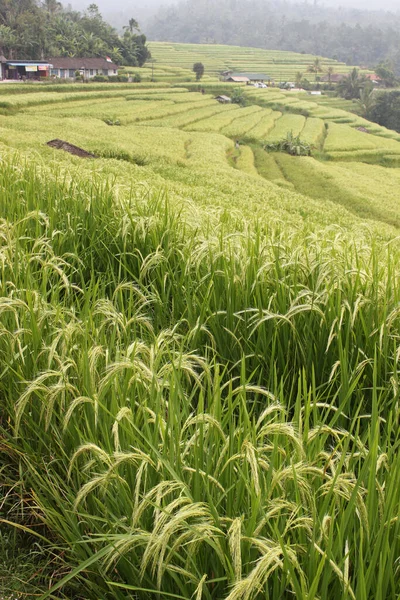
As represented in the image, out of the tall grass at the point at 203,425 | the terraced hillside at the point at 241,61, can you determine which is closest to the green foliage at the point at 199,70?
the terraced hillside at the point at 241,61

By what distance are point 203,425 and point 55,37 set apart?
81627 mm

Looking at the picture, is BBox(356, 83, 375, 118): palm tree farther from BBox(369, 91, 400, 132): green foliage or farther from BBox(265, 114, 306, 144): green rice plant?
BBox(265, 114, 306, 144): green rice plant

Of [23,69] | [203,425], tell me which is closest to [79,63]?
[23,69]

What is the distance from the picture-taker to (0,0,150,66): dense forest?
65188 millimetres

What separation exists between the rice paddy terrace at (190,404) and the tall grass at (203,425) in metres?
0.01

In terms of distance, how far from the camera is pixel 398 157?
4516 centimetres

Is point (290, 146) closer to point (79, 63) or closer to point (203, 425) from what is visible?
point (79, 63)

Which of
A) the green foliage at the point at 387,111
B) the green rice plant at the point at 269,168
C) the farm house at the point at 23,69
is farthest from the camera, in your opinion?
the green foliage at the point at 387,111

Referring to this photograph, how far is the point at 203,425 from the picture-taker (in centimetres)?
166

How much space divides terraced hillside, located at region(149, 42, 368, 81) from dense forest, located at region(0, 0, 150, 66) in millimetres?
13392

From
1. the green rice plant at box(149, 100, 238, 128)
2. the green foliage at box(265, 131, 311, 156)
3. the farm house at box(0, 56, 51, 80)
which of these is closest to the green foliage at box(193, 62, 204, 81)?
the green rice plant at box(149, 100, 238, 128)

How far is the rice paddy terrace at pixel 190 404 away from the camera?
1426 millimetres


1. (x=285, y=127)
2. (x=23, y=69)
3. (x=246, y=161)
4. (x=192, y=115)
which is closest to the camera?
(x=246, y=161)

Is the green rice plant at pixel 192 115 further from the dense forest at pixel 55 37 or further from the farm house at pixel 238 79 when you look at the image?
the farm house at pixel 238 79
